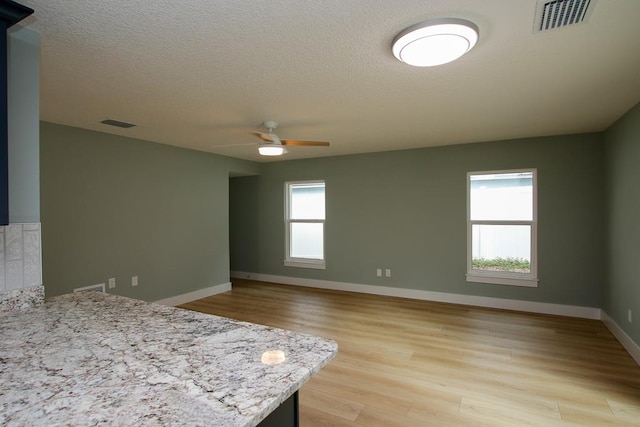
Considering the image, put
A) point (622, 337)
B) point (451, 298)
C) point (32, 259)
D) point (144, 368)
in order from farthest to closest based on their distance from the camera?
point (451, 298), point (622, 337), point (32, 259), point (144, 368)

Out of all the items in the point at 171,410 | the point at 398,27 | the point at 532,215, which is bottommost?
the point at 171,410

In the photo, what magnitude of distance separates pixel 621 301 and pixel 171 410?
4.44 meters

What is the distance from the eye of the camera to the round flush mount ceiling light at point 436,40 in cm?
175

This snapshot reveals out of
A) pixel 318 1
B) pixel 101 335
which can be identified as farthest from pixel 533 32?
pixel 101 335

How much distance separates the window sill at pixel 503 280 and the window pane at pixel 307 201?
2.70 meters

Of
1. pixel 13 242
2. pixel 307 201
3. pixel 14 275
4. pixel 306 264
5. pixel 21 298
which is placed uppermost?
pixel 307 201

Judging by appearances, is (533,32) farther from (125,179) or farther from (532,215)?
(125,179)

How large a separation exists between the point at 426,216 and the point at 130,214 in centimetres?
421

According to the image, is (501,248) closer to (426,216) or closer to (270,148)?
(426,216)

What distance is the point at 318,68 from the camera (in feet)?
7.63

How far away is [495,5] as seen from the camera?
163cm

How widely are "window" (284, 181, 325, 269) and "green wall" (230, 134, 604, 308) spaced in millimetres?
153

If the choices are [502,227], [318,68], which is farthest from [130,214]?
[502,227]

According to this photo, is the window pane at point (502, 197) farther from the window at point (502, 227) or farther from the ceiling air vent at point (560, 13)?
the ceiling air vent at point (560, 13)
